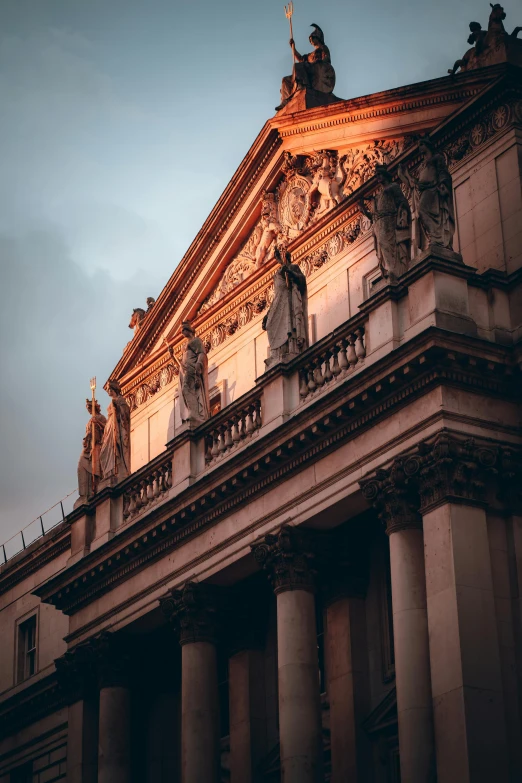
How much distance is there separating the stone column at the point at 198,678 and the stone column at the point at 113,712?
294 cm

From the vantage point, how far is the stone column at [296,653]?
Result: 98.0ft

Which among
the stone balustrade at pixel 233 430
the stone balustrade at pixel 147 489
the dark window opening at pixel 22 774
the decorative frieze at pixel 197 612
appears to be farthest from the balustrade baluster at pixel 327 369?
the dark window opening at pixel 22 774

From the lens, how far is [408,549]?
93.5ft

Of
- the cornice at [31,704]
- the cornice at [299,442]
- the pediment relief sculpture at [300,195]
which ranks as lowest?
the cornice at [31,704]

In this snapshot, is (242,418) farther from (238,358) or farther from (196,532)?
(238,358)

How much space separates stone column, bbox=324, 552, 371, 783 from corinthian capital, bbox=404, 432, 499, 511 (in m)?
4.20

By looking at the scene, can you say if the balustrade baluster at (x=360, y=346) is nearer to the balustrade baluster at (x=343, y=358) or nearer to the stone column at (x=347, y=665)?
the balustrade baluster at (x=343, y=358)

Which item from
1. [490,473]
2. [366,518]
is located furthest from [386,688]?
[490,473]

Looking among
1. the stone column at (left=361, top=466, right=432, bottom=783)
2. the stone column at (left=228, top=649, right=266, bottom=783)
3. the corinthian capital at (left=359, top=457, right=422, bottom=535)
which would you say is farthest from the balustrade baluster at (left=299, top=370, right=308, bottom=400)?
the stone column at (left=228, top=649, right=266, bottom=783)

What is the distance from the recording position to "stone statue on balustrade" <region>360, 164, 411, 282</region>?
3086 cm

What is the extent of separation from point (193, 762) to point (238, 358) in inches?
407

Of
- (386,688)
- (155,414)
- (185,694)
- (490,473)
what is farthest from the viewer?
(155,414)

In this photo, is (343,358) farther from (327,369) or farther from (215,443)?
(215,443)

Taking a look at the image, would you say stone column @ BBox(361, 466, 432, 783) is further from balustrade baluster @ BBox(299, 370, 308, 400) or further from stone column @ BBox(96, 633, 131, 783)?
stone column @ BBox(96, 633, 131, 783)
